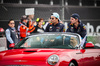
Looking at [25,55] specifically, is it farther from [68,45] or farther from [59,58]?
[68,45]

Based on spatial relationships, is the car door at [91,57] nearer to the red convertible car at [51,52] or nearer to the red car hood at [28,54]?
the red convertible car at [51,52]

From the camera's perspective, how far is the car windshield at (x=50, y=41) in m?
A: 7.21

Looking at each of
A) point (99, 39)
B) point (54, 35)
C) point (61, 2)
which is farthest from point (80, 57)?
point (99, 39)

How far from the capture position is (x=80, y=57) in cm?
706

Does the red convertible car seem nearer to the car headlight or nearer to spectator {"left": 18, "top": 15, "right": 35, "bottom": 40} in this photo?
the car headlight

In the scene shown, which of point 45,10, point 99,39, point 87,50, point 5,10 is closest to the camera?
point 87,50

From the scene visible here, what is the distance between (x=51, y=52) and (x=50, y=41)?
0.94 m

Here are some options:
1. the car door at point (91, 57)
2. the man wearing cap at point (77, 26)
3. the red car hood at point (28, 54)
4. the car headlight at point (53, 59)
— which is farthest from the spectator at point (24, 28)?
the car headlight at point (53, 59)

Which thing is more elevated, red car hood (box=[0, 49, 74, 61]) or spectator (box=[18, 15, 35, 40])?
spectator (box=[18, 15, 35, 40])

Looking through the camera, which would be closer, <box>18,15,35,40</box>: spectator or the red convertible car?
the red convertible car

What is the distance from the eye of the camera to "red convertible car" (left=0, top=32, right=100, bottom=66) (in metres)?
6.18

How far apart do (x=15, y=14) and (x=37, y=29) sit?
2968 mm

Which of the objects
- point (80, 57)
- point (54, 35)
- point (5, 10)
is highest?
point (5, 10)

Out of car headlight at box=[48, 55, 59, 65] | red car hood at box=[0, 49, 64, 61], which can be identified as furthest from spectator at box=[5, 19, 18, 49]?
car headlight at box=[48, 55, 59, 65]
